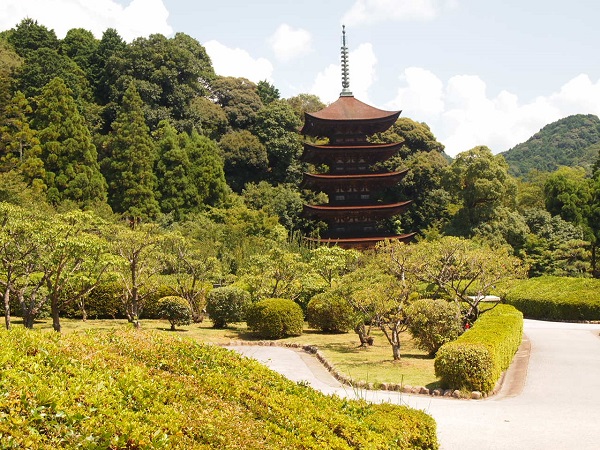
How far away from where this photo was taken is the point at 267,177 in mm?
53281

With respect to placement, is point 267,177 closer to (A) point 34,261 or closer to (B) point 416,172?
(B) point 416,172

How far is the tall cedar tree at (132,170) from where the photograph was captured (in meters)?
41.3

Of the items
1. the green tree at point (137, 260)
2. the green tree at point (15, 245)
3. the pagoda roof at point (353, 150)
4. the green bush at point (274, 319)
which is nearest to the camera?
the green tree at point (15, 245)

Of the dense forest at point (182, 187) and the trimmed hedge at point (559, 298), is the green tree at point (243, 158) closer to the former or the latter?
the dense forest at point (182, 187)

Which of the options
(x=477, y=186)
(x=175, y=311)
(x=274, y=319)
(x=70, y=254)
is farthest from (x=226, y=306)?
(x=477, y=186)

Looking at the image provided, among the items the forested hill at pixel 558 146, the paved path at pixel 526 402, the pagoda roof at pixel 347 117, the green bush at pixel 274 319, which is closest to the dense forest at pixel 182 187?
the green bush at pixel 274 319

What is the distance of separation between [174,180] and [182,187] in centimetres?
80

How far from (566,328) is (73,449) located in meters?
21.8

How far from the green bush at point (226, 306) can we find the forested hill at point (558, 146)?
65.5 meters

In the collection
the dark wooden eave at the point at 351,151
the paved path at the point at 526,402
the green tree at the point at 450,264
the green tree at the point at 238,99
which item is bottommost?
the paved path at the point at 526,402

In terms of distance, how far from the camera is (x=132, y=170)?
138 ft

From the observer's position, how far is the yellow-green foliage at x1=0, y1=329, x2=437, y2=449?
11.1 feet

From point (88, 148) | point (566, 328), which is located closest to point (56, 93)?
point (88, 148)

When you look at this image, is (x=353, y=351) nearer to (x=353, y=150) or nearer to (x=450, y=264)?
(x=450, y=264)
